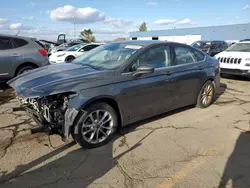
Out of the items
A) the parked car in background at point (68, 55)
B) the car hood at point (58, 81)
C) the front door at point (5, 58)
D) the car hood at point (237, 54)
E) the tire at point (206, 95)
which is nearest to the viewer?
the car hood at point (58, 81)

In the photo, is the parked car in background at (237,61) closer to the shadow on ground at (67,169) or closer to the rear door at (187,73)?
the rear door at (187,73)

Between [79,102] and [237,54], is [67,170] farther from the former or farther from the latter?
[237,54]

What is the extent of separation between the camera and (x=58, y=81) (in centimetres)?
344

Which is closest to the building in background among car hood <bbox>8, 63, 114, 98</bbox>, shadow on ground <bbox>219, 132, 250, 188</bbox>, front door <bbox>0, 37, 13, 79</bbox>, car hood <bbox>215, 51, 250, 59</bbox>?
car hood <bbox>215, 51, 250, 59</bbox>

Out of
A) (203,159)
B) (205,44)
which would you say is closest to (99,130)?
(203,159)

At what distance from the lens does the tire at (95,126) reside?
136 inches

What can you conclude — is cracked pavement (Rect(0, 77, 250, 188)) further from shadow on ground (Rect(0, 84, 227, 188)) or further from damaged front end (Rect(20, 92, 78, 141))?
damaged front end (Rect(20, 92, 78, 141))

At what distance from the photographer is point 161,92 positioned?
4.43 m

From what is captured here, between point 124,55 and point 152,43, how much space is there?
663 mm

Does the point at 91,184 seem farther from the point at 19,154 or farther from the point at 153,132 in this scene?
the point at 153,132

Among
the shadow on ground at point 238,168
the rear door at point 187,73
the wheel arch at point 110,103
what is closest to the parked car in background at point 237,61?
the rear door at point 187,73

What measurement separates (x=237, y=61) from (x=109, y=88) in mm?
6883

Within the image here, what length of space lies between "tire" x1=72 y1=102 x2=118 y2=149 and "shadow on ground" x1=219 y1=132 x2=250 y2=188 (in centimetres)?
176

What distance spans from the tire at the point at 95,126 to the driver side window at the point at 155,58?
0.85m
